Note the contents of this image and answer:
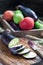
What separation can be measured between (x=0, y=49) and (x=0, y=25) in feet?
1.12

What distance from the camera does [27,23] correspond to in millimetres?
1049

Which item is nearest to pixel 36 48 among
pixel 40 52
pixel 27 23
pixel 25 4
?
pixel 40 52

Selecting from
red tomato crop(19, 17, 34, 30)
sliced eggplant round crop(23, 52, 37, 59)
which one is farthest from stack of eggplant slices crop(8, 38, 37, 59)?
red tomato crop(19, 17, 34, 30)

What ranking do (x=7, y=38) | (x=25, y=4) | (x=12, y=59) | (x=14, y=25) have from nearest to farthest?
(x=12, y=59) → (x=7, y=38) → (x=14, y=25) → (x=25, y=4)

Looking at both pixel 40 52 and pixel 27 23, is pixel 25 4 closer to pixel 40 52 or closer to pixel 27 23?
pixel 27 23

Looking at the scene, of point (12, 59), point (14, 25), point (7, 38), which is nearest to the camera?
point (12, 59)

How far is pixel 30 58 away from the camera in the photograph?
0.84m

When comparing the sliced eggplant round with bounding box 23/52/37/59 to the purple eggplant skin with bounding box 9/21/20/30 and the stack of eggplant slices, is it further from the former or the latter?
the purple eggplant skin with bounding box 9/21/20/30

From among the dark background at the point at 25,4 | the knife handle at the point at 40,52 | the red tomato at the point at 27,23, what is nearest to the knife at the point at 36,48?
the knife handle at the point at 40,52

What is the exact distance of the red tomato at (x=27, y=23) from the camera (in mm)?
1051

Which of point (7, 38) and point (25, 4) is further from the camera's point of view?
point (25, 4)

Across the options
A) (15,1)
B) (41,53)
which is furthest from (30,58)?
(15,1)

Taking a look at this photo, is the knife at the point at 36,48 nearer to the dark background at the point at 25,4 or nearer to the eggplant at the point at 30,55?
the eggplant at the point at 30,55

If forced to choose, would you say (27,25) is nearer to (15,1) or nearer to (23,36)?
(23,36)
